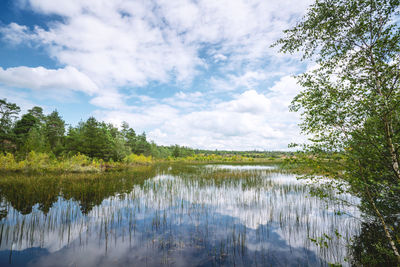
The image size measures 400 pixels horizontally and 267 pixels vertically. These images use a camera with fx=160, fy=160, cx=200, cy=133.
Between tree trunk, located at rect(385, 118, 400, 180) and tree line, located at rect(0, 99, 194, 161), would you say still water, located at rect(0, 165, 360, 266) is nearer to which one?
tree trunk, located at rect(385, 118, 400, 180)

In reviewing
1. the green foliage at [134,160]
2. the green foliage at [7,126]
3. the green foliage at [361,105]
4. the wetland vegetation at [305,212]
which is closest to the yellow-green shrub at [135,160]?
the green foliage at [134,160]

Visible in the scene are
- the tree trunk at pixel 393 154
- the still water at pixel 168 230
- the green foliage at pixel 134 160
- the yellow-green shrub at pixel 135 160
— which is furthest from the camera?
the yellow-green shrub at pixel 135 160

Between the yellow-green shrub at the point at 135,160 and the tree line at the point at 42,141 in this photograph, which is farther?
the yellow-green shrub at the point at 135,160

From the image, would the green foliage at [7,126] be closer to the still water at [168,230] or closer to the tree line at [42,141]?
the tree line at [42,141]

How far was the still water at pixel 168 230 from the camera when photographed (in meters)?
5.30

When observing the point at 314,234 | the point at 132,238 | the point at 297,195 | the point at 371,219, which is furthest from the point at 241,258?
the point at 297,195

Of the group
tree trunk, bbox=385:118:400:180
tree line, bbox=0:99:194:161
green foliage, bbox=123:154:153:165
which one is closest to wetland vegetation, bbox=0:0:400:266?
tree trunk, bbox=385:118:400:180

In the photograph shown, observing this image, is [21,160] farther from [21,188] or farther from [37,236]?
[37,236]

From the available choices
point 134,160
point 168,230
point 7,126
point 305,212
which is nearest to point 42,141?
point 7,126

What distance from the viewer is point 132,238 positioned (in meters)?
6.49

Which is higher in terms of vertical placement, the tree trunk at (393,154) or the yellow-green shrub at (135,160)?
the tree trunk at (393,154)

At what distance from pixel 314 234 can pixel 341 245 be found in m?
1.04

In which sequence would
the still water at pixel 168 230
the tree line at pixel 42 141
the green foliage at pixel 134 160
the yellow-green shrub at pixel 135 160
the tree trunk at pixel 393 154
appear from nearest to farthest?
the tree trunk at pixel 393 154
the still water at pixel 168 230
the tree line at pixel 42 141
the green foliage at pixel 134 160
the yellow-green shrub at pixel 135 160

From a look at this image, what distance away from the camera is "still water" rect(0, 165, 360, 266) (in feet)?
17.4
